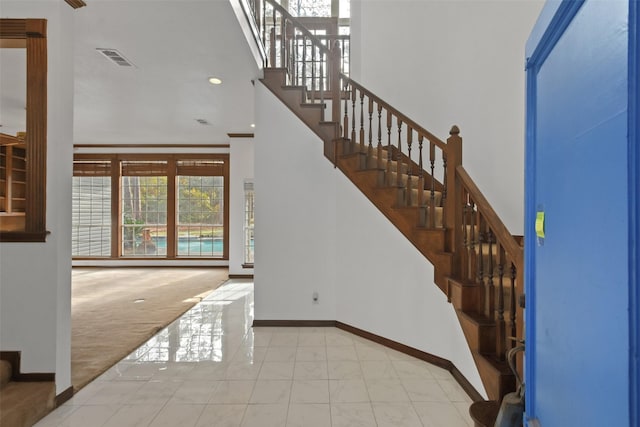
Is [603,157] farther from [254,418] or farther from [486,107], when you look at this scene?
[486,107]

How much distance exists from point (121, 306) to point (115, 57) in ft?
10.9

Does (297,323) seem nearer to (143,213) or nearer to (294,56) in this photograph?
(294,56)

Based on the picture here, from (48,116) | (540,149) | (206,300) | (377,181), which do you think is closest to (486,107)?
(377,181)

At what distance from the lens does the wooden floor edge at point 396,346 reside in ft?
8.40

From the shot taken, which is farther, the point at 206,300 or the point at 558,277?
the point at 206,300

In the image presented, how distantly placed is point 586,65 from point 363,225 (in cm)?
312

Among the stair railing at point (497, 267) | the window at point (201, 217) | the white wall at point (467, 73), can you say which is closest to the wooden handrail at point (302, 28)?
the white wall at point (467, 73)

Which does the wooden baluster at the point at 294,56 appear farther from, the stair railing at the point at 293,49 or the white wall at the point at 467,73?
the white wall at the point at 467,73

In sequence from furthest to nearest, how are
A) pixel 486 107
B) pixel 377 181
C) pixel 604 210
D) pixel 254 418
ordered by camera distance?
pixel 486 107 < pixel 377 181 < pixel 254 418 < pixel 604 210

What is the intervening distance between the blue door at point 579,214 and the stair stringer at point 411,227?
4.02 feet

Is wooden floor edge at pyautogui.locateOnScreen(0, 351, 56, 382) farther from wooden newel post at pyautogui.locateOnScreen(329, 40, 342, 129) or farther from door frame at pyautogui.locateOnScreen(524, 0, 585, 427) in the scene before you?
wooden newel post at pyautogui.locateOnScreen(329, 40, 342, 129)

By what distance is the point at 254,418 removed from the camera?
2236 mm

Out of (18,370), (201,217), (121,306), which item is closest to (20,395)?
(18,370)

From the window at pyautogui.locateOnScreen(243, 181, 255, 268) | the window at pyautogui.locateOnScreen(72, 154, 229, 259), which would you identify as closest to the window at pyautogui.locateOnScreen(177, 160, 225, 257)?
the window at pyautogui.locateOnScreen(72, 154, 229, 259)
